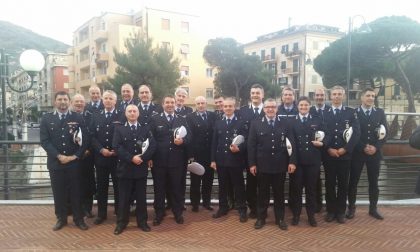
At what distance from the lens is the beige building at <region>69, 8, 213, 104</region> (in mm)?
40031

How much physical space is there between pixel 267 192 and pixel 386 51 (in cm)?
2697

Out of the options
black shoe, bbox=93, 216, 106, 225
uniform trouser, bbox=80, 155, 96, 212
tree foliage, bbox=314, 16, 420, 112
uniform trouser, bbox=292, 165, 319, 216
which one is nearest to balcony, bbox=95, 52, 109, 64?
tree foliage, bbox=314, 16, 420, 112

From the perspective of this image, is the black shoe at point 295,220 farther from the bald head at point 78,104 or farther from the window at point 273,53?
the window at point 273,53

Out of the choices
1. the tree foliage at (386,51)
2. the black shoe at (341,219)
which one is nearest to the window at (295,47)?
the tree foliage at (386,51)

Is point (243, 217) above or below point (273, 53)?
below

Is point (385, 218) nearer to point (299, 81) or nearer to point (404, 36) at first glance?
point (404, 36)

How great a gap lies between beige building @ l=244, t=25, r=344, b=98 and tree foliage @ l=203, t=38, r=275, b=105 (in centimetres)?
1306

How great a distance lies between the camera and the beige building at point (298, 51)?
52.6 m

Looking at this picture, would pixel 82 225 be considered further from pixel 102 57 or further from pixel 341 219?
pixel 102 57

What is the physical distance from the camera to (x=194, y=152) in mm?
6160

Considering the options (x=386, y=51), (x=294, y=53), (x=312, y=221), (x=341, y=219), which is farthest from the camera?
(x=294, y=53)

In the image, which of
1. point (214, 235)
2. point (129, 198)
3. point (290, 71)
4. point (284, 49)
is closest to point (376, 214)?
point (214, 235)

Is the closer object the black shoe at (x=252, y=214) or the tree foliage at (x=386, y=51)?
the black shoe at (x=252, y=214)

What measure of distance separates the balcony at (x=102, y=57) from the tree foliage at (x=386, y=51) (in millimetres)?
24380
